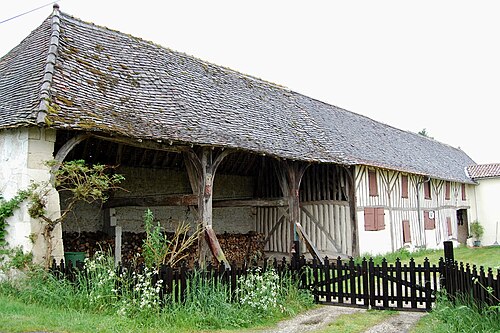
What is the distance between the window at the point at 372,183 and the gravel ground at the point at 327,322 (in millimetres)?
7942

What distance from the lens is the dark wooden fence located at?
21.8ft

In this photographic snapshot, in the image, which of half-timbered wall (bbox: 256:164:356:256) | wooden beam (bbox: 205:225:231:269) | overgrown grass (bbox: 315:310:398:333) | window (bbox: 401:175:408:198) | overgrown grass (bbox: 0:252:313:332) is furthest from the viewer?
window (bbox: 401:175:408:198)

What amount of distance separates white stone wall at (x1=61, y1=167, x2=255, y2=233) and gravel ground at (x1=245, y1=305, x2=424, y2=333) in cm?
576

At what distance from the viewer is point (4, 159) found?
314 inches

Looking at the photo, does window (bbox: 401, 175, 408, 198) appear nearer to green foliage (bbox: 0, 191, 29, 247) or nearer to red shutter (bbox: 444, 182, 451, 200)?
red shutter (bbox: 444, 182, 451, 200)

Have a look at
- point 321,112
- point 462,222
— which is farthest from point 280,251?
point 462,222

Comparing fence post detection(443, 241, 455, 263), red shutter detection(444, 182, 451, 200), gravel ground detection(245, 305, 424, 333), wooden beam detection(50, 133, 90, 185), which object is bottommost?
gravel ground detection(245, 305, 424, 333)

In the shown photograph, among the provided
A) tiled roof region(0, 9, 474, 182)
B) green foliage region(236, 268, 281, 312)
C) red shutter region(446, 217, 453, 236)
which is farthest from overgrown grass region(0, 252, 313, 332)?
red shutter region(446, 217, 453, 236)

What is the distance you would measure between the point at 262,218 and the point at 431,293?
8957 mm

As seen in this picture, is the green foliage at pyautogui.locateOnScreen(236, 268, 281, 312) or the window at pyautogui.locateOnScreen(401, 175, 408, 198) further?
the window at pyautogui.locateOnScreen(401, 175, 408, 198)

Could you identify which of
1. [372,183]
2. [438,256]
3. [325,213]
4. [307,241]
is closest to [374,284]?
[307,241]

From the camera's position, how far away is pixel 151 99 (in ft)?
33.0

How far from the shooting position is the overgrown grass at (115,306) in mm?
6043

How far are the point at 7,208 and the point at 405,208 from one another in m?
14.6
